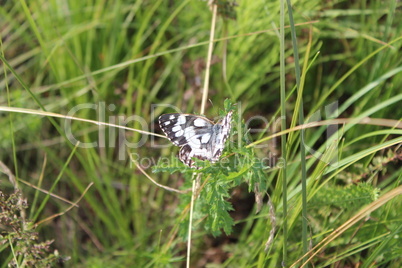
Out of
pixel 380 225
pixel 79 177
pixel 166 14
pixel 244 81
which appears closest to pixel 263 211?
pixel 380 225

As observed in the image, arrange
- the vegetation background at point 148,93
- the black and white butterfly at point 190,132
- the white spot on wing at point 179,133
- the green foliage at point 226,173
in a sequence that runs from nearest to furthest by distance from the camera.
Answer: the green foliage at point 226,173 → the black and white butterfly at point 190,132 → the white spot on wing at point 179,133 → the vegetation background at point 148,93

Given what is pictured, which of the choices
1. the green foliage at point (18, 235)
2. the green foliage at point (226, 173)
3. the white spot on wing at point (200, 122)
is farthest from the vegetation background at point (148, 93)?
the green foliage at point (226, 173)

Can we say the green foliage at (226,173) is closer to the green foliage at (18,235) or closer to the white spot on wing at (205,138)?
the white spot on wing at (205,138)

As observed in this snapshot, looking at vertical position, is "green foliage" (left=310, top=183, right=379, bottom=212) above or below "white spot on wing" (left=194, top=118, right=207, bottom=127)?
below

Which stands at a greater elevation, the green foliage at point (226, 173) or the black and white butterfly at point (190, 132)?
the black and white butterfly at point (190, 132)

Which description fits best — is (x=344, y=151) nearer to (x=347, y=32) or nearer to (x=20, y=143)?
(x=347, y=32)

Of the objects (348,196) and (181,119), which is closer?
(348,196)

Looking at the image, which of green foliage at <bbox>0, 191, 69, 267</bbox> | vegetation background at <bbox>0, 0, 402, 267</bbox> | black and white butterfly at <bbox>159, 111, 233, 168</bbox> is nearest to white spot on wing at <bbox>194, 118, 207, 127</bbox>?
black and white butterfly at <bbox>159, 111, 233, 168</bbox>

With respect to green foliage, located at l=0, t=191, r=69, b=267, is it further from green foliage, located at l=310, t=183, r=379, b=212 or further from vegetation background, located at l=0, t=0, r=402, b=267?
green foliage, located at l=310, t=183, r=379, b=212

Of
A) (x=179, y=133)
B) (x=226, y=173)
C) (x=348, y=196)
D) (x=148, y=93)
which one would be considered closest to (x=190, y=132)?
(x=179, y=133)

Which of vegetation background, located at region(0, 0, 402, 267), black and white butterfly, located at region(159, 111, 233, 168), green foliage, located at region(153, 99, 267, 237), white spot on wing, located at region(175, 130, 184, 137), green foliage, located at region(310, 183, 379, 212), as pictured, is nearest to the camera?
green foliage, located at region(153, 99, 267, 237)

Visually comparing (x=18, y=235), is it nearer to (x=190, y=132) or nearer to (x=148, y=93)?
(x=190, y=132)

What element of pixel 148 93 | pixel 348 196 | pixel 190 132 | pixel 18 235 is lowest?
pixel 348 196
